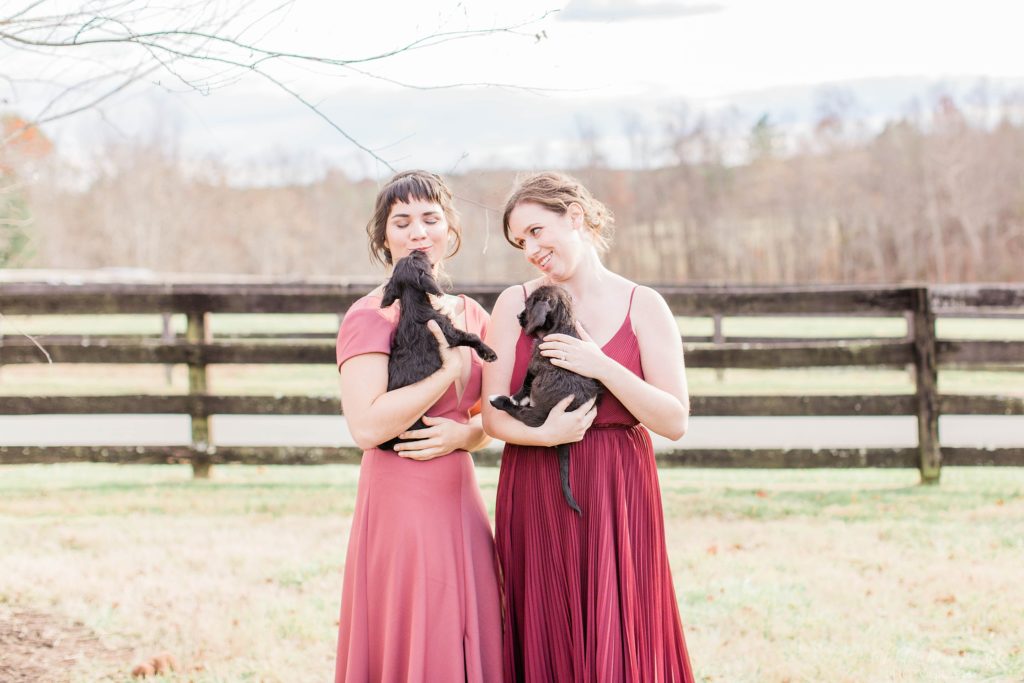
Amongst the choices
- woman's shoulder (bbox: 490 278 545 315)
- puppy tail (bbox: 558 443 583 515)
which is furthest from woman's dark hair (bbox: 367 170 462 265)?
puppy tail (bbox: 558 443 583 515)

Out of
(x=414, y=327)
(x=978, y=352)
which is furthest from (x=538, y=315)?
(x=978, y=352)

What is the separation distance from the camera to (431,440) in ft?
9.49

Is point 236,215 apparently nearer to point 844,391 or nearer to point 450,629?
point 844,391

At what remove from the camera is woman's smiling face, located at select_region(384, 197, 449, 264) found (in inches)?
117

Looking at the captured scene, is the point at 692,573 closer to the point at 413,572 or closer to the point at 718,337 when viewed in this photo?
the point at 413,572

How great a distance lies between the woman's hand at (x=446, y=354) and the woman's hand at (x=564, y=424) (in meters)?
0.33

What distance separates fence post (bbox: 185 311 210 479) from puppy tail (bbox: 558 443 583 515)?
5.61 metres

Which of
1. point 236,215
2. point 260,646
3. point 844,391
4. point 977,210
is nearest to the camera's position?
point 260,646

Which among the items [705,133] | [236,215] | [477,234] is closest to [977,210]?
[705,133]

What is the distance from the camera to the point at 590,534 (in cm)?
295

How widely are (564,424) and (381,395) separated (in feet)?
1.92

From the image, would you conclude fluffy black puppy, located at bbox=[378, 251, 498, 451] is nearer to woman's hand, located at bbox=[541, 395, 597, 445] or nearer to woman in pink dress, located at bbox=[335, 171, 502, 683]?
woman in pink dress, located at bbox=[335, 171, 502, 683]

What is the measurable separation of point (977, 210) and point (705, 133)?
58.3 feet

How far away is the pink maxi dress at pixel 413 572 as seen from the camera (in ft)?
9.46
